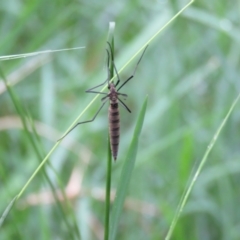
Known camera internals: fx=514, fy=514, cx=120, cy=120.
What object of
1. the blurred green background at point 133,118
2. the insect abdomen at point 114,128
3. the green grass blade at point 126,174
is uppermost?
the blurred green background at point 133,118

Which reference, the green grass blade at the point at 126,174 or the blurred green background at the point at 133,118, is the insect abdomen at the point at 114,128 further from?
the blurred green background at the point at 133,118

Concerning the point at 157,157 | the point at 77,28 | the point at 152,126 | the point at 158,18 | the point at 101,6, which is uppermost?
the point at 77,28

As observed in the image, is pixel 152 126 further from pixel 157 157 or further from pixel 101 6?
pixel 101 6

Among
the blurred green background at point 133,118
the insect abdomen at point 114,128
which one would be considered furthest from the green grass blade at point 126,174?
the blurred green background at point 133,118

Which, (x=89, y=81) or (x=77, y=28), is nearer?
(x=89, y=81)

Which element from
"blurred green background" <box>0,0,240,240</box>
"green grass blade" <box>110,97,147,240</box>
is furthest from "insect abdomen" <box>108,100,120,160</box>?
"blurred green background" <box>0,0,240,240</box>

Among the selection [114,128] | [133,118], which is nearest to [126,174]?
[114,128]

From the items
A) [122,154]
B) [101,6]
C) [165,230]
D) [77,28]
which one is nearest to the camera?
[165,230]

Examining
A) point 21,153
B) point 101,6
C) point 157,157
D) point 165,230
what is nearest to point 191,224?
point 165,230
